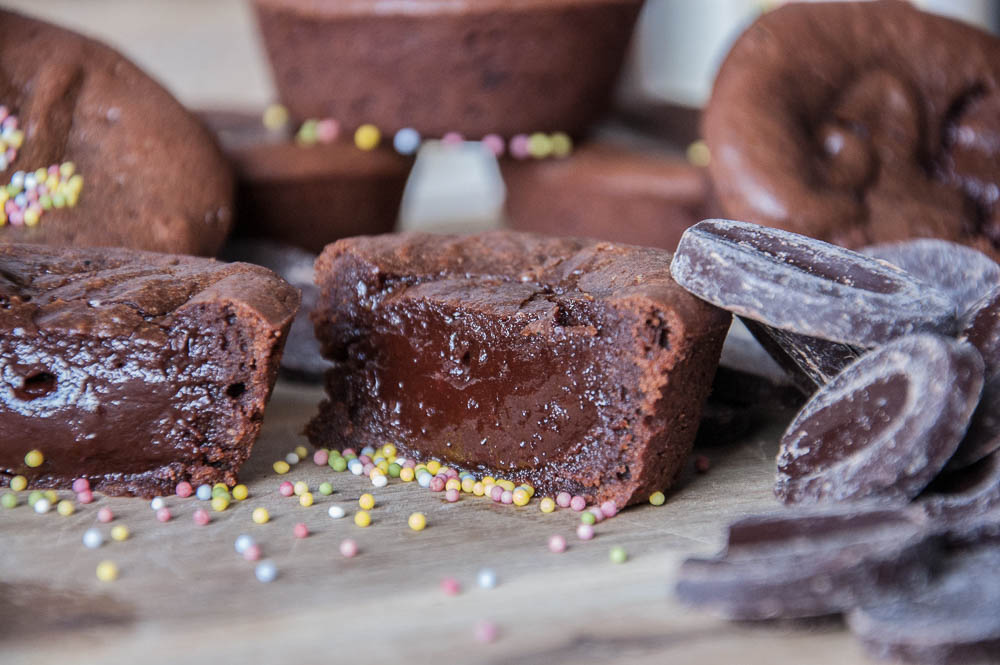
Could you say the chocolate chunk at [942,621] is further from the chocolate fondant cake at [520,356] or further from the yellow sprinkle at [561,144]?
the yellow sprinkle at [561,144]

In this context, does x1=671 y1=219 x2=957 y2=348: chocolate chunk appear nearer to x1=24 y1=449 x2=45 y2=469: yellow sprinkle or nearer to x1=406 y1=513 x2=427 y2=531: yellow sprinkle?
x1=406 y1=513 x2=427 y2=531: yellow sprinkle

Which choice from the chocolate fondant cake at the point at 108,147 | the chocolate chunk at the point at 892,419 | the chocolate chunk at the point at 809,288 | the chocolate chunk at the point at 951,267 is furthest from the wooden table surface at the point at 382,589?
the chocolate fondant cake at the point at 108,147

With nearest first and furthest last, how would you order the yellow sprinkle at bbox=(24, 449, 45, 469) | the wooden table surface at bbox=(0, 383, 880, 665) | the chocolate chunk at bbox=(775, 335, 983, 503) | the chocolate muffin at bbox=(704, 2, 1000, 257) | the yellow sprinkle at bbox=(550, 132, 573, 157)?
the wooden table surface at bbox=(0, 383, 880, 665)
the chocolate chunk at bbox=(775, 335, 983, 503)
the yellow sprinkle at bbox=(24, 449, 45, 469)
the chocolate muffin at bbox=(704, 2, 1000, 257)
the yellow sprinkle at bbox=(550, 132, 573, 157)

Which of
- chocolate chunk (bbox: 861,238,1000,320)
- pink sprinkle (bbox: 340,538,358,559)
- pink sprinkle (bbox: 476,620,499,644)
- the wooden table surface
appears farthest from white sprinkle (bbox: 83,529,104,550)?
chocolate chunk (bbox: 861,238,1000,320)

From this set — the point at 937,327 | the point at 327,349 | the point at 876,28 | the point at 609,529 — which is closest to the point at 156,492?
the point at 327,349

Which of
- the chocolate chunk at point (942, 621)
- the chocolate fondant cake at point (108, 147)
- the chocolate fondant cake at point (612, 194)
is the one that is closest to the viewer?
the chocolate chunk at point (942, 621)

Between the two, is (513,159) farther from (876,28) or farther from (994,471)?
(994,471)

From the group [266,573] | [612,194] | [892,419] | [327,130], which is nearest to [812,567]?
[892,419]
